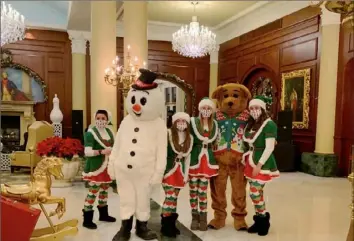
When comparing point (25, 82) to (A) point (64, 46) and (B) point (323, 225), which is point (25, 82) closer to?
(A) point (64, 46)

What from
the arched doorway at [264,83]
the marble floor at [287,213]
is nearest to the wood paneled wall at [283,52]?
the arched doorway at [264,83]

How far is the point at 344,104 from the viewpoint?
5996mm

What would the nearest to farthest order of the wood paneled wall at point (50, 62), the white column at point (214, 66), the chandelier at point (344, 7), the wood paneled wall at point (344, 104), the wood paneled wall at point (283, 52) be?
1. the chandelier at point (344, 7)
2. the wood paneled wall at point (344, 104)
3. the wood paneled wall at point (283, 52)
4. the wood paneled wall at point (50, 62)
5. the white column at point (214, 66)

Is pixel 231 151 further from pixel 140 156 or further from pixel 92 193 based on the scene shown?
pixel 92 193

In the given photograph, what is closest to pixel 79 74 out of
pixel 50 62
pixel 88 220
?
pixel 50 62

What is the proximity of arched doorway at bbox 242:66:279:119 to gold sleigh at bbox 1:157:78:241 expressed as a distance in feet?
19.1

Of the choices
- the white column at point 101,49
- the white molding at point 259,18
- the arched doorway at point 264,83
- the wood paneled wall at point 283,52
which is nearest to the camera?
the white column at point 101,49

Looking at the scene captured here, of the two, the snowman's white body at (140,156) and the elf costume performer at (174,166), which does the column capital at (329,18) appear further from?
the snowman's white body at (140,156)

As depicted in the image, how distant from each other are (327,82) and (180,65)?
15.4 feet

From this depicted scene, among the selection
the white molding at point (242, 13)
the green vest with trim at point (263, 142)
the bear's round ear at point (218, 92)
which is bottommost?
the green vest with trim at point (263, 142)

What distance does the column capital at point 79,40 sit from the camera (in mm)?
8492

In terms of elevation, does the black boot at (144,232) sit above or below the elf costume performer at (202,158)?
below

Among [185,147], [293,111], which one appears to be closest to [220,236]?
[185,147]

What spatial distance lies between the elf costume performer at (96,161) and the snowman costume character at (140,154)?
1.27ft
